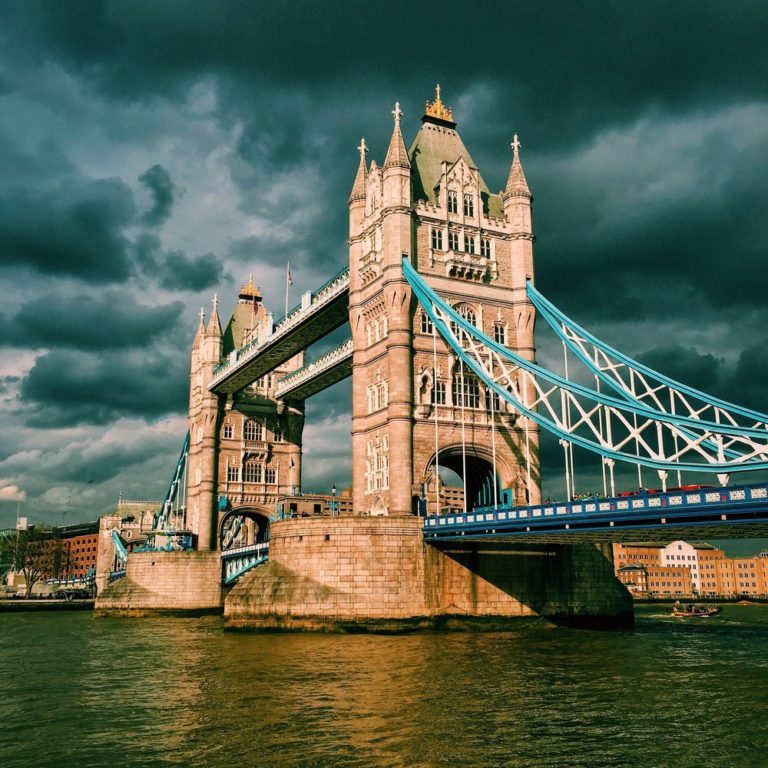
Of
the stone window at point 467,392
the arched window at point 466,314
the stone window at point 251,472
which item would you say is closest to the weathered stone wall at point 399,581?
the stone window at point 467,392

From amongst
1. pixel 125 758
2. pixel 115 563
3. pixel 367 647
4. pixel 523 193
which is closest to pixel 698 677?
pixel 367 647

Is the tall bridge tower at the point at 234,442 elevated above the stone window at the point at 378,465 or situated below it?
above

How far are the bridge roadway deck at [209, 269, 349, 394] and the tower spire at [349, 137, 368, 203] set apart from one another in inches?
211

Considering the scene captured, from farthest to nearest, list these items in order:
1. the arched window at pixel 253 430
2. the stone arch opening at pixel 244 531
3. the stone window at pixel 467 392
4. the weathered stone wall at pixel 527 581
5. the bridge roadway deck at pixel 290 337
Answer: the stone arch opening at pixel 244 531, the arched window at pixel 253 430, the bridge roadway deck at pixel 290 337, the stone window at pixel 467 392, the weathered stone wall at pixel 527 581

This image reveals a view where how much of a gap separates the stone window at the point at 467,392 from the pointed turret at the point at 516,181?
1301 centimetres

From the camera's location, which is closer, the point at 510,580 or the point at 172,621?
the point at 510,580

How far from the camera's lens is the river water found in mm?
18094

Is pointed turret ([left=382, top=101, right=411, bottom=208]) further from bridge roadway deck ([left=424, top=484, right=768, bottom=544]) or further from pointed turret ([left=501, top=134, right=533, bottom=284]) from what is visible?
bridge roadway deck ([left=424, top=484, right=768, bottom=544])

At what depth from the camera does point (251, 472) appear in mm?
85875

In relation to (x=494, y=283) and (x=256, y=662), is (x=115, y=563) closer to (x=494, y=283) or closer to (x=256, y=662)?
(x=494, y=283)

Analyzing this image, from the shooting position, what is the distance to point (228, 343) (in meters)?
90.2

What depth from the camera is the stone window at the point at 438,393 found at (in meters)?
51.2

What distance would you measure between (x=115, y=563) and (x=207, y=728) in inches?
4025

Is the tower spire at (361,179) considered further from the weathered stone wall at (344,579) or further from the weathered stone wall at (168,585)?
the weathered stone wall at (168,585)
